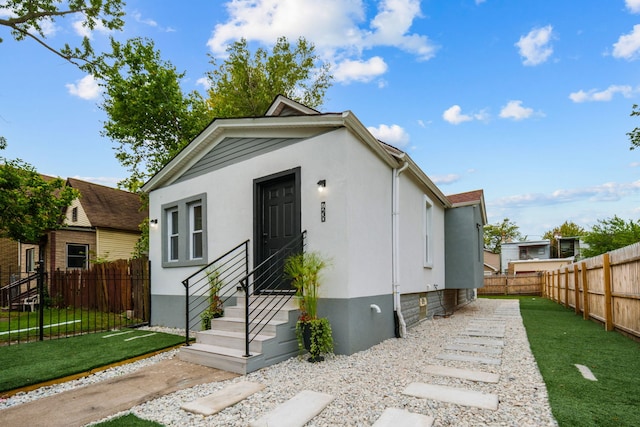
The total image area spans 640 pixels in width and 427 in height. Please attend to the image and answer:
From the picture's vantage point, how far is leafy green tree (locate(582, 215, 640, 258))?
15561 mm

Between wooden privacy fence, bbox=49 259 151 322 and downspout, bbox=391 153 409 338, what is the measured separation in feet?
19.8

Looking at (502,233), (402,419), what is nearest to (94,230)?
(402,419)

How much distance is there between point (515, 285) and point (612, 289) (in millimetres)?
15327

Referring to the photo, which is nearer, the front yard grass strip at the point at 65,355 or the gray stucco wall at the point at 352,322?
the front yard grass strip at the point at 65,355

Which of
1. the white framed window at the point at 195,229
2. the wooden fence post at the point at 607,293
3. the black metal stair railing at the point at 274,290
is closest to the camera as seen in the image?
the black metal stair railing at the point at 274,290

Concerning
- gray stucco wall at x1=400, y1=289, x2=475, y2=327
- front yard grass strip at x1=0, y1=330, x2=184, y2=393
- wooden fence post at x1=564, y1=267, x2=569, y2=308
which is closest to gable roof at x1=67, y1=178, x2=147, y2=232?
front yard grass strip at x1=0, y1=330, x2=184, y2=393

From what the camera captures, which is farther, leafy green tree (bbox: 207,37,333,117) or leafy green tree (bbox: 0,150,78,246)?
leafy green tree (bbox: 207,37,333,117)

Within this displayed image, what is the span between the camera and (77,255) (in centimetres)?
1561

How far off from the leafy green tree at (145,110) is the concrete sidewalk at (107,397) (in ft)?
38.7

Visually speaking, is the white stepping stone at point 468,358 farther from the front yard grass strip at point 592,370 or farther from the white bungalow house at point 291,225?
the white bungalow house at point 291,225

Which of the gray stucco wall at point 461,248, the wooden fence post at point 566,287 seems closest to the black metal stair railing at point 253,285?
the gray stucco wall at point 461,248

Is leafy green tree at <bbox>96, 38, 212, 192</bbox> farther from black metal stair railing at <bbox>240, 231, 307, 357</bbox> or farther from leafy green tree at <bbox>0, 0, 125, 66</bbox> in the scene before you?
black metal stair railing at <bbox>240, 231, 307, 357</bbox>

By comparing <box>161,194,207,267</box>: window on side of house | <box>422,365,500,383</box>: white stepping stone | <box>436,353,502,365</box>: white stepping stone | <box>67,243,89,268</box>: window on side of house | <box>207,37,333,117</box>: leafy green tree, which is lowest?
<box>436,353,502,365</box>: white stepping stone

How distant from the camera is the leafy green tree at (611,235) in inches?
613
